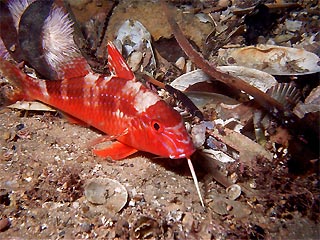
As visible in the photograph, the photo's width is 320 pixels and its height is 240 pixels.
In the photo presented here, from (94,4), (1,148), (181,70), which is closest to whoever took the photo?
(1,148)

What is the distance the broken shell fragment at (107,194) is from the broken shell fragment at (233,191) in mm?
917

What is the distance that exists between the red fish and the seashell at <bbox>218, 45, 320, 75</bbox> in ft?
4.27

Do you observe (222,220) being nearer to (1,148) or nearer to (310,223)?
(310,223)

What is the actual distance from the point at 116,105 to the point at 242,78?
139cm

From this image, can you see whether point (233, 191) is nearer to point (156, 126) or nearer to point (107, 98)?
point (156, 126)

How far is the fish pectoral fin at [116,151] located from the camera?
3.09m

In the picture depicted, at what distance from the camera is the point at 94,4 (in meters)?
4.48

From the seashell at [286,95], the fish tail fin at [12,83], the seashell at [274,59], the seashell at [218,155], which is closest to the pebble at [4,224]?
the fish tail fin at [12,83]

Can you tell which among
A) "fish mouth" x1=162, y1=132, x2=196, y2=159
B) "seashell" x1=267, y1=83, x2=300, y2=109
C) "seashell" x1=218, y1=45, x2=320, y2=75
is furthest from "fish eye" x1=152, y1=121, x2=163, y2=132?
"seashell" x1=218, y1=45, x2=320, y2=75

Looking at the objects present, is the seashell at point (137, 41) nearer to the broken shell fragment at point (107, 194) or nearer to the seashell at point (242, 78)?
the seashell at point (242, 78)

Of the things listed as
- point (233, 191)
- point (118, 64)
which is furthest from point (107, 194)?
point (118, 64)

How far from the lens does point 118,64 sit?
327cm

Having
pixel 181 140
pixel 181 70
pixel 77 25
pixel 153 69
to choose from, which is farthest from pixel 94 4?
pixel 181 140

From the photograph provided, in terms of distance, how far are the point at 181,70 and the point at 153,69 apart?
372 mm
